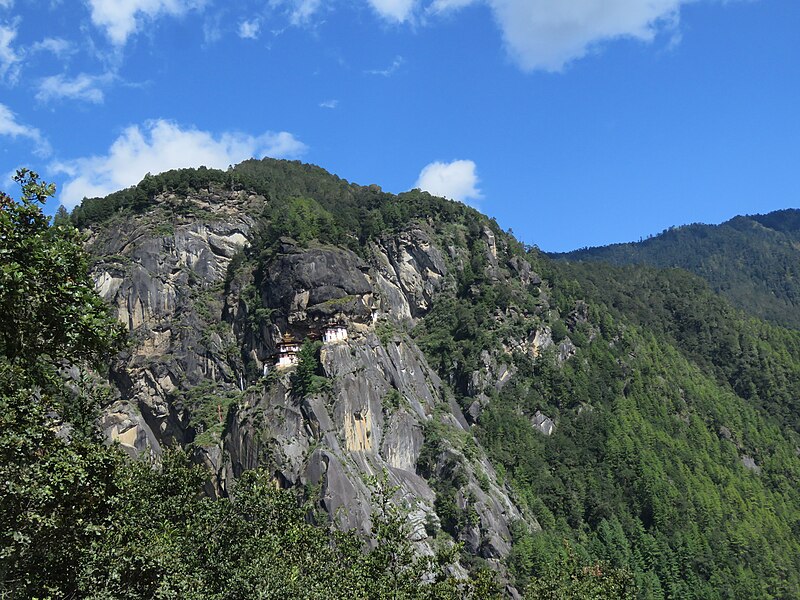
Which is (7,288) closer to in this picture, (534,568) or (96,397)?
(96,397)

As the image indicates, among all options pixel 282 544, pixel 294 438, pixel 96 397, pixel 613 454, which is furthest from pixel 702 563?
pixel 96 397

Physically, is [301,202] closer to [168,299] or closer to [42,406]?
[168,299]

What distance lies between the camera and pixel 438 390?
122 m

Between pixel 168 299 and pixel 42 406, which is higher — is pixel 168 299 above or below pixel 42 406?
above

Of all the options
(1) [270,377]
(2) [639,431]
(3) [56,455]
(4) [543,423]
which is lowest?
(2) [639,431]

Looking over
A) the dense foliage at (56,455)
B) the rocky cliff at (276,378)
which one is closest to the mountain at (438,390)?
the rocky cliff at (276,378)

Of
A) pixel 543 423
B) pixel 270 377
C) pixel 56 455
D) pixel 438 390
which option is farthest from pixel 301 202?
pixel 56 455

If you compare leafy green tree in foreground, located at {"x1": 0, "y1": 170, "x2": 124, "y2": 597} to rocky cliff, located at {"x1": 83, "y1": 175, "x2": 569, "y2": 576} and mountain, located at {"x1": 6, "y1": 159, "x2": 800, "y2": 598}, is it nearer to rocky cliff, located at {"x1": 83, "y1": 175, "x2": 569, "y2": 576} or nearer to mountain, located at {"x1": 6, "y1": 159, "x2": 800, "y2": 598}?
mountain, located at {"x1": 6, "y1": 159, "x2": 800, "y2": 598}

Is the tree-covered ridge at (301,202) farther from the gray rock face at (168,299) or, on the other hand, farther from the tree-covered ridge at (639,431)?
the tree-covered ridge at (639,431)

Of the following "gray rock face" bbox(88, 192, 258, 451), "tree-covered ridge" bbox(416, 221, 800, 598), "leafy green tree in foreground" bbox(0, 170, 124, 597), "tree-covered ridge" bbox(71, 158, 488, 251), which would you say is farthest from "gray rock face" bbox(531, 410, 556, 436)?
Answer: "leafy green tree in foreground" bbox(0, 170, 124, 597)

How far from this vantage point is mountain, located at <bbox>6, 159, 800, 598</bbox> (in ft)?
304

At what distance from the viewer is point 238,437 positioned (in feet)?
295

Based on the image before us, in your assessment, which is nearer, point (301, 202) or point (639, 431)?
point (301, 202)

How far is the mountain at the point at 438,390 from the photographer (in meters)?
92.8
